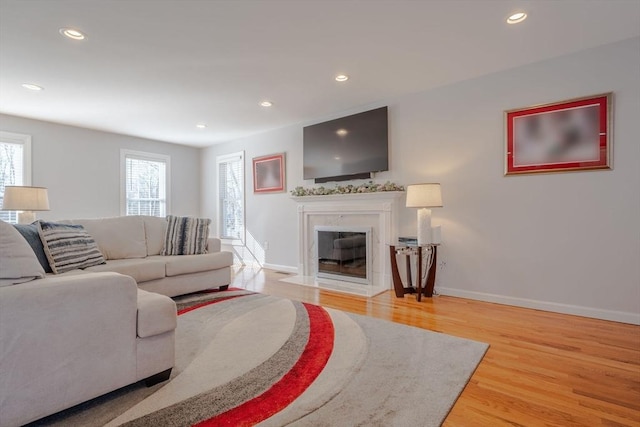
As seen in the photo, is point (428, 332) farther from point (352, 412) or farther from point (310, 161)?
point (310, 161)

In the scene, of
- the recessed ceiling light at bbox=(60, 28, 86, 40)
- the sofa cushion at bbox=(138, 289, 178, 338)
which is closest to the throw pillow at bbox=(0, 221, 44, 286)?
the sofa cushion at bbox=(138, 289, 178, 338)

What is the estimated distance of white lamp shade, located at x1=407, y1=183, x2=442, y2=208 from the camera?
3.30 metres

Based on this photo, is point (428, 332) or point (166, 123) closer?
point (428, 332)

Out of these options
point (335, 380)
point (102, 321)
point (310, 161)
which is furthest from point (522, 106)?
point (102, 321)

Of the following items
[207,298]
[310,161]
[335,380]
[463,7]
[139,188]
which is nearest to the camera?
[335,380]

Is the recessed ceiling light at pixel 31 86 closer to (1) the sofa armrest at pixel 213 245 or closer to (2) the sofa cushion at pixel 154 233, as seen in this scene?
(2) the sofa cushion at pixel 154 233

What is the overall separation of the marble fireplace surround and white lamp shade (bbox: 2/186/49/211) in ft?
10.4

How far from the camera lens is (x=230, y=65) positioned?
120 inches

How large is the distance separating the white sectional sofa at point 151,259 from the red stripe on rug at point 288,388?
1693 millimetres

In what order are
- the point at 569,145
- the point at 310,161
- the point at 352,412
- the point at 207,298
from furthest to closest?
1. the point at 310,161
2. the point at 207,298
3. the point at 569,145
4. the point at 352,412

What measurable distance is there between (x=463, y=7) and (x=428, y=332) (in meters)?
2.42

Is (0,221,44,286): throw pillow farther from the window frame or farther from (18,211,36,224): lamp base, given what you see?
the window frame

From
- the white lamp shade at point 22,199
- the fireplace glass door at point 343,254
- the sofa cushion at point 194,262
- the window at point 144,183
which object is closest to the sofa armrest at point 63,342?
the sofa cushion at point 194,262

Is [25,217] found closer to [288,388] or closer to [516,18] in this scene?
[288,388]
